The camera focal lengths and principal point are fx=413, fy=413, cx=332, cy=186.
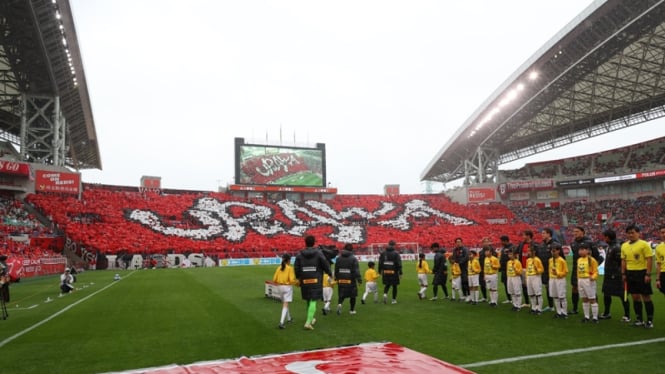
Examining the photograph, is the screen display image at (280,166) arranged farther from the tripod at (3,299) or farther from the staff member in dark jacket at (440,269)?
the staff member in dark jacket at (440,269)

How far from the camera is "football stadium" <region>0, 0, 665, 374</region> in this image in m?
6.84

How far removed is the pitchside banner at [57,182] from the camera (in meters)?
36.5

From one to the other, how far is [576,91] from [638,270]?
39052 mm

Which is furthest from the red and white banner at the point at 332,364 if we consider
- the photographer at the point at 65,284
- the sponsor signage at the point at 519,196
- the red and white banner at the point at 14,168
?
the sponsor signage at the point at 519,196

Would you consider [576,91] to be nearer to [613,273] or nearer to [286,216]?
[286,216]

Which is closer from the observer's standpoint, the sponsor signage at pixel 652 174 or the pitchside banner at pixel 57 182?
the pitchside banner at pixel 57 182

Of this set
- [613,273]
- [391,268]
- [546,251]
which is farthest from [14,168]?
[613,273]

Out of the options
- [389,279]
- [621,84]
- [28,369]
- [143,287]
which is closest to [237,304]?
[389,279]

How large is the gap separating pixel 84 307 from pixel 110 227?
2914cm

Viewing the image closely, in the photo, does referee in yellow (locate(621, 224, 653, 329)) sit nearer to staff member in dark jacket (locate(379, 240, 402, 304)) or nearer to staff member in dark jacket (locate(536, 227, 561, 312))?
staff member in dark jacket (locate(536, 227, 561, 312))

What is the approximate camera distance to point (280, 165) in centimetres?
5094

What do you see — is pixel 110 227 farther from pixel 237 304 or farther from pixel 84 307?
pixel 237 304

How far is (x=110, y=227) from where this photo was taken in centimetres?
3850

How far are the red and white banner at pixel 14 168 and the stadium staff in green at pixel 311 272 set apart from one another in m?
35.4
